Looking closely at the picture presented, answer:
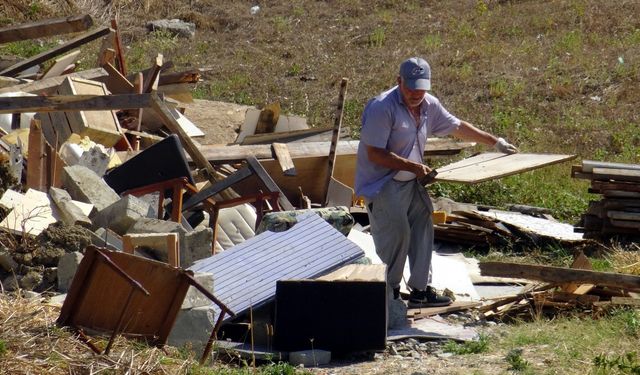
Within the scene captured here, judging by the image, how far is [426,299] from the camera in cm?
767

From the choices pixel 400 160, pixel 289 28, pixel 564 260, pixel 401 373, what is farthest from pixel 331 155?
pixel 289 28

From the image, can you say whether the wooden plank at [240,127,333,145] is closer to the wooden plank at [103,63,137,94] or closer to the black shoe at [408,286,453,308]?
the wooden plank at [103,63,137,94]

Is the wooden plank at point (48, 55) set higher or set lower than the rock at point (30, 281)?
higher

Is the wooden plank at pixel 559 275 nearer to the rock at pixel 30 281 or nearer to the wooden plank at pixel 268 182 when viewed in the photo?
the wooden plank at pixel 268 182

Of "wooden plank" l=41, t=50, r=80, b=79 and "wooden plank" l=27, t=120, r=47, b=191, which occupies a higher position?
"wooden plank" l=41, t=50, r=80, b=79

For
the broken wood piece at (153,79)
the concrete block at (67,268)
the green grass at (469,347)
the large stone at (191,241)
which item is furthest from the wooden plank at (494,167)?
the broken wood piece at (153,79)

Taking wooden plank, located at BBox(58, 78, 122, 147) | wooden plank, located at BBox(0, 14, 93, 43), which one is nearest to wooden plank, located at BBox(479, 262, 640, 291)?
wooden plank, located at BBox(0, 14, 93, 43)

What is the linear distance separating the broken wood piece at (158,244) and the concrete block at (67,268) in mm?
312

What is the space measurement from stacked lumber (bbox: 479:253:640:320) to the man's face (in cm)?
116

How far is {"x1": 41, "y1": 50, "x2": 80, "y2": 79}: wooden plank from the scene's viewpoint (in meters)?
12.4

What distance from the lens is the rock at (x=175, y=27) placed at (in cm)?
2009

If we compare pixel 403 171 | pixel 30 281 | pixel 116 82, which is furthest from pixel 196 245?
pixel 116 82

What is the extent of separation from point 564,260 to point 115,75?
5.18 m

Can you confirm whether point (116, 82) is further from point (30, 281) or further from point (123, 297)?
point (123, 297)
